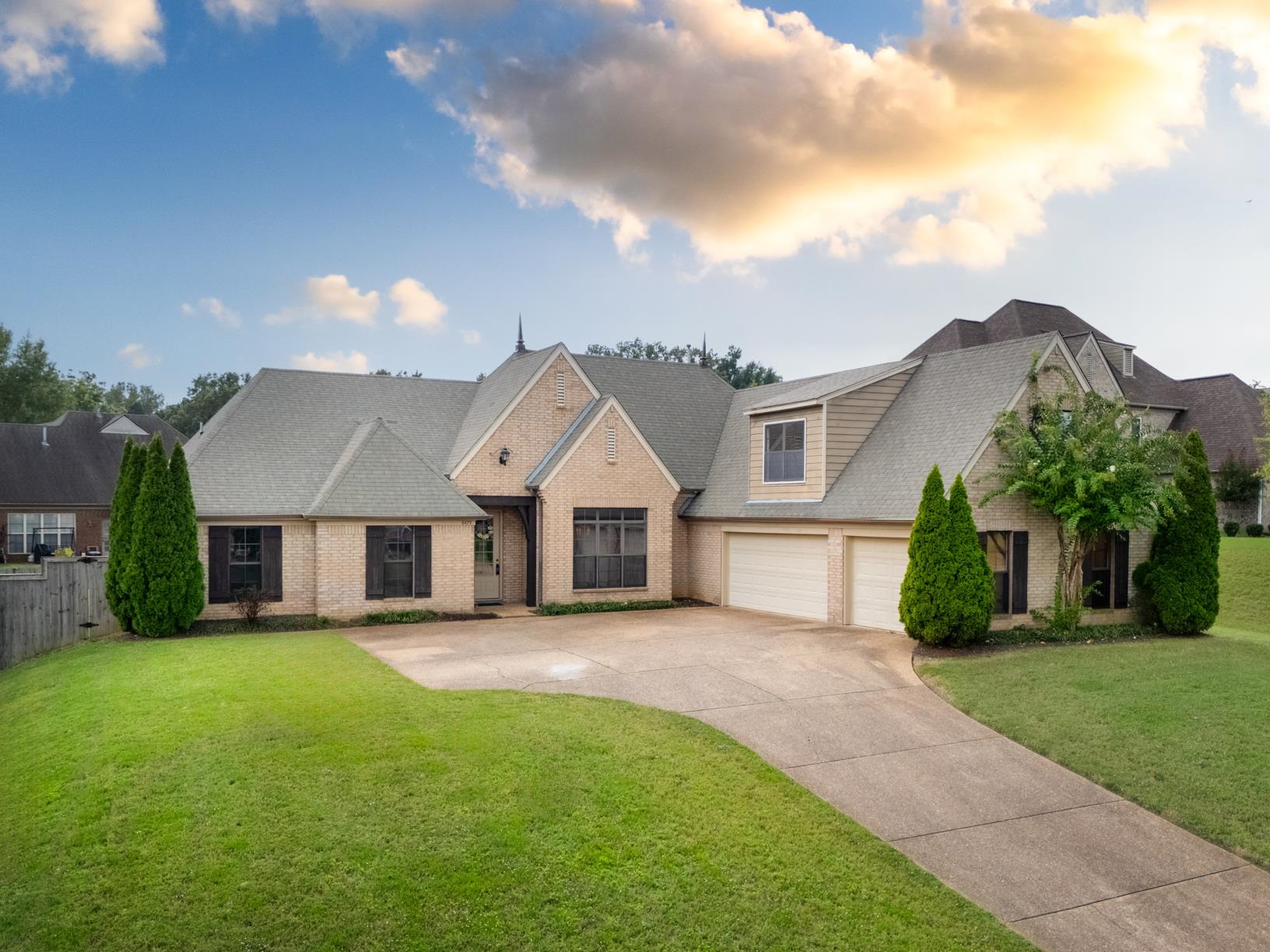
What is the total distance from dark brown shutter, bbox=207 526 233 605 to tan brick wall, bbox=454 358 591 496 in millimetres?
5446

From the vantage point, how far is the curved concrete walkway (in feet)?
21.5

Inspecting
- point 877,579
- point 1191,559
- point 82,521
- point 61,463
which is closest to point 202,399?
point 61,463

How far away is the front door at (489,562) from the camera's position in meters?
22.1

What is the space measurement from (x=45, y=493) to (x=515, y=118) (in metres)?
30.5

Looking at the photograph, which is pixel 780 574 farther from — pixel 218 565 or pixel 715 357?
pixel 715 357

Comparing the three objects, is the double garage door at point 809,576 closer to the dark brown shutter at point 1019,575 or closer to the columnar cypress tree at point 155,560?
the dark brown shutter at point 1019,575

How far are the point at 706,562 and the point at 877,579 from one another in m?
6.15

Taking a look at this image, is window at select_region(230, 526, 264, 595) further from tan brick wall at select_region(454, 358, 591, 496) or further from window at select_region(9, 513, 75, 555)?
window at select_region(9, 513, 75, 555)

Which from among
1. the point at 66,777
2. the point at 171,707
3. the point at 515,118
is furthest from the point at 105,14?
the point at 66,777

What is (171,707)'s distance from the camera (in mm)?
10320

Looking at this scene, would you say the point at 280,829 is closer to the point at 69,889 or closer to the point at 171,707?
the point at 69,889

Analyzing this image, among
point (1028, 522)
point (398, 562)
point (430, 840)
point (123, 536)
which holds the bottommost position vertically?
point (430, 840)

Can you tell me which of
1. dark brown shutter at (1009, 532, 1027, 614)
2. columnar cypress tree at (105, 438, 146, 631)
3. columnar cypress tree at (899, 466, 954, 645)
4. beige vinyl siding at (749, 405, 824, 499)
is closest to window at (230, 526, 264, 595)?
columnar cypress tree at (105, 438, 146, 631)

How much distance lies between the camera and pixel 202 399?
66.0m
